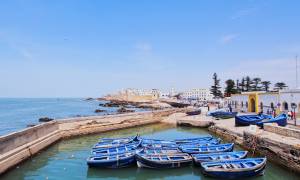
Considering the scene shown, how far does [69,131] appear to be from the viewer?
3139 centimetres

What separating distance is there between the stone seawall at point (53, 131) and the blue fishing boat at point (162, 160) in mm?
7957

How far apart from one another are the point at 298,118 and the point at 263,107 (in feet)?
27.7

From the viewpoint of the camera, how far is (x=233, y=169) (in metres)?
15.8

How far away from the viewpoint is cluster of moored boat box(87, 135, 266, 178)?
1608cm

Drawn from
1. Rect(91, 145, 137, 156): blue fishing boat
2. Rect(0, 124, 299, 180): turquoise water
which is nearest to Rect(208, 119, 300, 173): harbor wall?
Rect(0, 124, 299, 180): turquoise water

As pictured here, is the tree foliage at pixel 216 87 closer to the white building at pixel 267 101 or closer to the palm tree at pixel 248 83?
the palm tree at pixel 248 83

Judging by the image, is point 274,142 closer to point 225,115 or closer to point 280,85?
point 225,115

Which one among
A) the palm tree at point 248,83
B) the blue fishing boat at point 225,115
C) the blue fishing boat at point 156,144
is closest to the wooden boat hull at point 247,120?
the blue fishing boat at point 225,115

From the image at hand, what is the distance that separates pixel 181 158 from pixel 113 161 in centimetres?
438

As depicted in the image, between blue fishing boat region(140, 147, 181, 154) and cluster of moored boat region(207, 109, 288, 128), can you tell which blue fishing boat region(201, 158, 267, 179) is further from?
cluster of moored boat region(207, 109, 288, 128)

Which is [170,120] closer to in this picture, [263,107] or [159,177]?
[263,107]

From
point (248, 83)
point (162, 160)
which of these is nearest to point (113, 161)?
point (162, 160)

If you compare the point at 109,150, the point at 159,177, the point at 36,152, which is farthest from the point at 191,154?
the point at 36,152

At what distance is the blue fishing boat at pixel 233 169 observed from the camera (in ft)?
51.6
